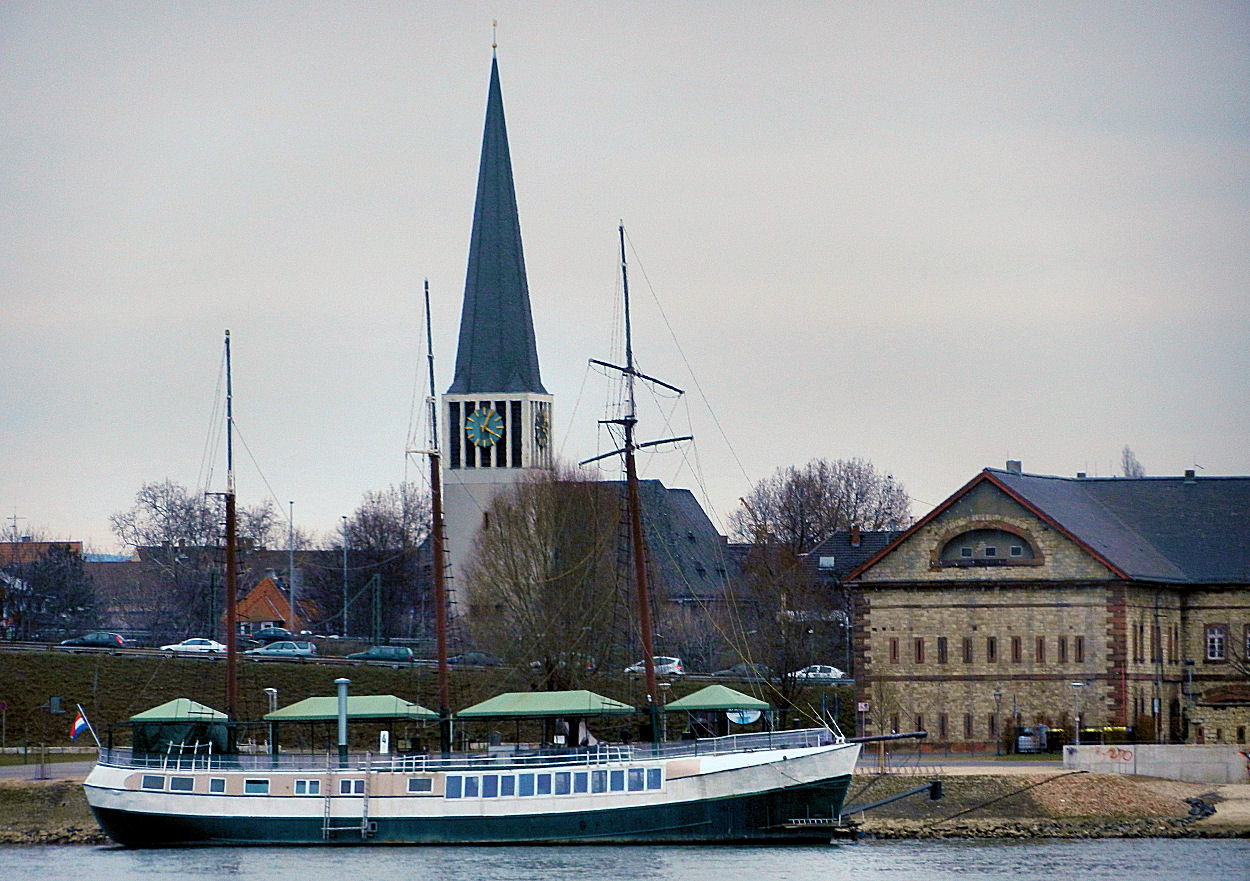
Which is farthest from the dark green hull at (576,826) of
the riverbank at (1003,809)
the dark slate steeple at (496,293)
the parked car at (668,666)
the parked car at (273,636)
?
the dark slate steeple at (496,293)

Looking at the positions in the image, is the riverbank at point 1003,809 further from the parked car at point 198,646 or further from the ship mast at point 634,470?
the parked car at point 198,646

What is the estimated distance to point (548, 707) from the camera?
62.0m

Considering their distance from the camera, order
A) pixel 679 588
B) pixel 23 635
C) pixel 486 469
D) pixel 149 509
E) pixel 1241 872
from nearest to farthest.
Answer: pixel 1241 872 < pixel 23 635 < pixel 679 588 < pixel 486 469 < pixel 149 509

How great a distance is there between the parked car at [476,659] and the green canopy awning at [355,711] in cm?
2160

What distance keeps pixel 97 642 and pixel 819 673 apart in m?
31.6

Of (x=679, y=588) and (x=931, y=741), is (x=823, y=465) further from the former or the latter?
(x=931, y=741)

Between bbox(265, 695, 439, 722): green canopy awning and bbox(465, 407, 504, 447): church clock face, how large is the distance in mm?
63041

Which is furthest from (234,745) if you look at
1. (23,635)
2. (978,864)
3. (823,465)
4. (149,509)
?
(149,509)

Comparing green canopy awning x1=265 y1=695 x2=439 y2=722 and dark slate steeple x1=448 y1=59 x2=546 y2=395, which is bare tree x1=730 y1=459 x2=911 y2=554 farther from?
green canopy awning x1=265 y1=695 x2=439 y2=722

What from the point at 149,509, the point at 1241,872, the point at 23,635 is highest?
the point at 149,509

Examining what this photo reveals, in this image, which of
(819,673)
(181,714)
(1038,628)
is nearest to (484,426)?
(819,673)

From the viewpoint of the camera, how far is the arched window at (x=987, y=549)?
252 feet

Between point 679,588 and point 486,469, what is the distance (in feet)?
54.6

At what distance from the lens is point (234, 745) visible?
208ft
